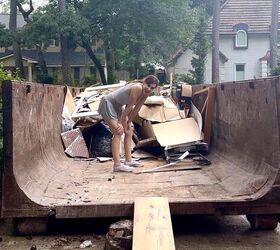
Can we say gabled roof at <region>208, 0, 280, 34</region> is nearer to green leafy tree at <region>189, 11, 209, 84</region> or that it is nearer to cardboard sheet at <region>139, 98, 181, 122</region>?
green leafy tree at <region>189, 11, 209, 84</region>

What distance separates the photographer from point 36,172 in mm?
4648

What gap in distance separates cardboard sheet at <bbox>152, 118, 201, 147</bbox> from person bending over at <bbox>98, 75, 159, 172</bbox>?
632mm

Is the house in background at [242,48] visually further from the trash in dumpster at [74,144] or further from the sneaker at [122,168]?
the sneaker at [122,168]

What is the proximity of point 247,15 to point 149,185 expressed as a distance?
36.8m

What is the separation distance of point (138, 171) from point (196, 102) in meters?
2.55

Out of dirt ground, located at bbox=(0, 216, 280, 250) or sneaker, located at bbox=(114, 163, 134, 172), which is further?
sneaker, located at bbox=(114, 163, 134, 172)

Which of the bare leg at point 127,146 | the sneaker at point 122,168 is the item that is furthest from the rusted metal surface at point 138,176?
the bare leg at point 127,146

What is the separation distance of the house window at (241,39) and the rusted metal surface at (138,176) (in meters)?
33.6

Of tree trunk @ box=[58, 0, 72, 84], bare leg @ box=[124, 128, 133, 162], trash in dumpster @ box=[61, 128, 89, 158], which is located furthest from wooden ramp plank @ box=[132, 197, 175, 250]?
tree trunk @ box=[58, 0, 72, 84]

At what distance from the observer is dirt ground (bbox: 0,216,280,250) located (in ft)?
12.5

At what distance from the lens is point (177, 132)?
6910 millimetres

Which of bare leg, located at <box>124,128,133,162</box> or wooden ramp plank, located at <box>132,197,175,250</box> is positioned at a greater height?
bare leg, located at <box>124,128,133,162</box>

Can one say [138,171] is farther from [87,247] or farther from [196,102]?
[196,102]

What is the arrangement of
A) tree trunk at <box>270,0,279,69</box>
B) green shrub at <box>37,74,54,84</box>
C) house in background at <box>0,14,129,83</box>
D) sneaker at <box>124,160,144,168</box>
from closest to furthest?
sneaker at <box>124,160,144,168</box> < tree trunk at <box>270,0,279,69</box> < green shrub at <box>37,74,54,84</box> < house in background at <box>0,14,129,83</box>
